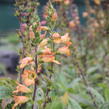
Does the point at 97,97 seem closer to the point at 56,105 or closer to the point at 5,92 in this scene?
the point at 56,105

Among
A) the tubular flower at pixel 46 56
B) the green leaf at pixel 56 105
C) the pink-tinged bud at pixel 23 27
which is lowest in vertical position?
the green leaf at pixel 56 105

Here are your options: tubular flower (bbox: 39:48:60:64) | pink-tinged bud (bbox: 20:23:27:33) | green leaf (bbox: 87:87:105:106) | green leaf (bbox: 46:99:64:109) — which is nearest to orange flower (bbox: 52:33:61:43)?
tubular flower (bbox: 39:48:60:64)

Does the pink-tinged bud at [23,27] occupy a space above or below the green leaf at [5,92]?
above

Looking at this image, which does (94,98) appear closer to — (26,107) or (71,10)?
(26,107)

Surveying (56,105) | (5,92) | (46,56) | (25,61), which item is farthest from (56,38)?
(56,105)

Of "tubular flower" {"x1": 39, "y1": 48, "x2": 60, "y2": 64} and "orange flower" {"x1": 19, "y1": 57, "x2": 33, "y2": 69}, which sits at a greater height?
"tubular flower" {"x1": 39, "y1": 48, "x2": 60, "y2": 64}

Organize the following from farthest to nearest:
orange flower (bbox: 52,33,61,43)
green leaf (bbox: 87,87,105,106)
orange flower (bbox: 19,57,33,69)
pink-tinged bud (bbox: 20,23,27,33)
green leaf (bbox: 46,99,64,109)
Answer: green leaf (bbox: 87,87,105,106), green leaf (bbox: 46,99,64,109), pink-tinged bud (bbox: 20,23,27,33), orange flower (bbox: 52,33,61,43), orange flower (bbox: 19,57,33,69)

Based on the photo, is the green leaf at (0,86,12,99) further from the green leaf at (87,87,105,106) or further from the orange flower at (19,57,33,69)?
the green leaf at (87,87,105,106)

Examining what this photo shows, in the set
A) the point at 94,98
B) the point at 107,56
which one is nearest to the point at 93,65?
the point at 107,56

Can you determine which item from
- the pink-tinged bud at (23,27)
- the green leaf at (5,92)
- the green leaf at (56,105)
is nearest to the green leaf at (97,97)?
the green leaf at (56,105)

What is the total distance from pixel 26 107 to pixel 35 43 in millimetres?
591

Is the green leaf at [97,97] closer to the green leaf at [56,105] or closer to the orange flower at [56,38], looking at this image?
the green leaf at [56,105]

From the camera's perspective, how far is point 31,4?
6.51ft

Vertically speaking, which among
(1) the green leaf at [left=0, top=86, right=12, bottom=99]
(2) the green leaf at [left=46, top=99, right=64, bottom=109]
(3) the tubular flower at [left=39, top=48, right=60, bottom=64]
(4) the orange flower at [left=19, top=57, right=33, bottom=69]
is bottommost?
(2) the green leaf at [left=46, top=99, right=64, bottom=109]
